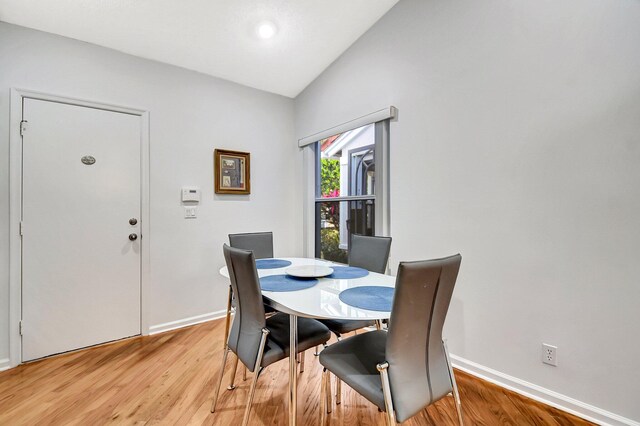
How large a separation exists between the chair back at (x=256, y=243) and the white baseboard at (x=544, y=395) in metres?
1.65

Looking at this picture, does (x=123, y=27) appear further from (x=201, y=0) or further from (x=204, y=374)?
(x=204, y=374)

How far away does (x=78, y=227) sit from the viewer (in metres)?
2.24

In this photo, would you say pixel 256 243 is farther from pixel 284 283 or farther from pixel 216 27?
pixel 216 27

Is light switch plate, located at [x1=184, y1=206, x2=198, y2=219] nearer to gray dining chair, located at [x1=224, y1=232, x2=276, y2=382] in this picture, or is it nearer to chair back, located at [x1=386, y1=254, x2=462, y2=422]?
gray dining chair, located at [x1=224, y1=232, x2=276, y2=382]

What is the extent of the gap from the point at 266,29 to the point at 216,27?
15.4 inches

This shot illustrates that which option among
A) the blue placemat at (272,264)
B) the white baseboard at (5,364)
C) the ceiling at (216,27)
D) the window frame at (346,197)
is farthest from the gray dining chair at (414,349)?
the white baseboard at (5,364)

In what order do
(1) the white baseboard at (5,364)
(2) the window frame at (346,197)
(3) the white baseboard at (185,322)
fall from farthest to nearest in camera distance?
(3) the white baseboard at (185,322)
(2) the window frame at (346,197)
(1) the white baseboard at (5,364)

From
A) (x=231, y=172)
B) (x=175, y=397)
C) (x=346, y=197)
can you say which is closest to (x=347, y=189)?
(x=346, y=197)

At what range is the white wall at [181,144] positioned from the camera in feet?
6.81

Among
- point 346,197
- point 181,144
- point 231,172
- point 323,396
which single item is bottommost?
point 323,396

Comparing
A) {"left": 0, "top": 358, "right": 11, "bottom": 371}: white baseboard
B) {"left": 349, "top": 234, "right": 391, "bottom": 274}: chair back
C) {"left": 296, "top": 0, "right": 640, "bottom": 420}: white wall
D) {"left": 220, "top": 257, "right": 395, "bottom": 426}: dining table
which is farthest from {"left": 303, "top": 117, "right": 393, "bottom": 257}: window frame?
{"left": 0, "top": 358, "right": 11, "bottom": 371}: white baseboard

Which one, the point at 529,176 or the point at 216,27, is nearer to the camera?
the point at 529,176

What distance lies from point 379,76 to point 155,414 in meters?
2.79

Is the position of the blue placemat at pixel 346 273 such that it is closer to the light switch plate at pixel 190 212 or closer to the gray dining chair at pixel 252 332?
the gray dining chair at pixel 252 332
